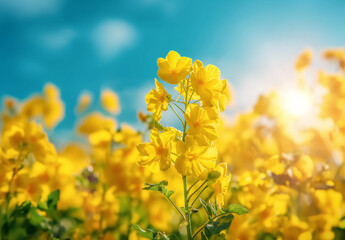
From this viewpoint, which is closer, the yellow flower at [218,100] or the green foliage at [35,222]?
the yellow flower at [218,100]

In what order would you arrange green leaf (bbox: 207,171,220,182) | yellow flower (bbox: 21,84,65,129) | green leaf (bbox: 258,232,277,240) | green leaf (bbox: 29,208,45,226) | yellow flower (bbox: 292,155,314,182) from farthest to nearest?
1. yellow flower (bbox: 21,84,65,129)
2. green leaf (bbox: 258,232,277,240)
3. yellow flower (bbox: 292,155,314,182)
4. green leaf (bbox: 29,208,45,226)
5. green leaf (bbox: 207,171,220,182)

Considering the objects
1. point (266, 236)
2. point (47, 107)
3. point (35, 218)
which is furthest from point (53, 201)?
point (47, 107)

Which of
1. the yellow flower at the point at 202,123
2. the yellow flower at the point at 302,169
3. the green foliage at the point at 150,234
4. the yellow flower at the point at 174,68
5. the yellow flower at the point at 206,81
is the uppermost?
the yellow flower at the point at 174,68

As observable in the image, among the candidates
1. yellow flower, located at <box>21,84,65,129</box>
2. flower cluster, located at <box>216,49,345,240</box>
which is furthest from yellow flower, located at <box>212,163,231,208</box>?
yellow flower, located at <box>21,84,65,129</box>

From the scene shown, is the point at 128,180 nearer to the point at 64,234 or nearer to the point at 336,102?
the point at 64,234

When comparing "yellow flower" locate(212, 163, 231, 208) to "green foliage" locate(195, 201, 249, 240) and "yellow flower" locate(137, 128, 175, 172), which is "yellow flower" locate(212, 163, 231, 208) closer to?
"green foliage" locate(195, 201, 249, 240)

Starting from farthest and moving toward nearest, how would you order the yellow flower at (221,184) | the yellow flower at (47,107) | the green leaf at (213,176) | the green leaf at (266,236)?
1. the yellow flower at (47,107)
2. the green leaf at (266,236)
3. the yellow flower at (221,184)
4. the green leaf at (213,176)

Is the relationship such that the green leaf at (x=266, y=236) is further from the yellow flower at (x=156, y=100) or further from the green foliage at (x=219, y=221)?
the yellow flower at (x=156, y=100)

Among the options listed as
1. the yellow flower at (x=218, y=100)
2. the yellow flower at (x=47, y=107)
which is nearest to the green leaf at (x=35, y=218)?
the yellow flower at (x=218, y=100)
